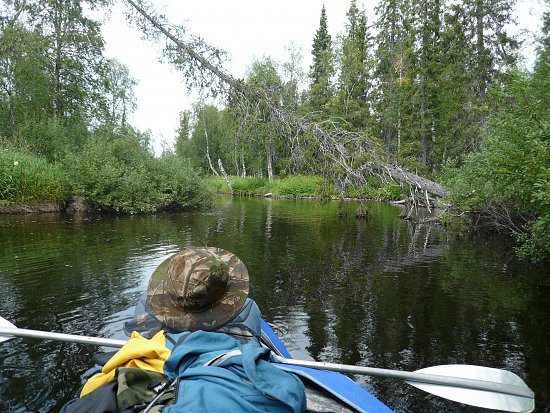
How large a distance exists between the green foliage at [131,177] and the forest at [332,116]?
0.24ft

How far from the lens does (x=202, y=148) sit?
48.2 meters

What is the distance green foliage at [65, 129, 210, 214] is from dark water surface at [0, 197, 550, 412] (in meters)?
4.25

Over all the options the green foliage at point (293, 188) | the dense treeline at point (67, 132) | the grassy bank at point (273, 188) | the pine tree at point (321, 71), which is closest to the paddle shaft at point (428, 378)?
the dense treeline at point (67, 132)

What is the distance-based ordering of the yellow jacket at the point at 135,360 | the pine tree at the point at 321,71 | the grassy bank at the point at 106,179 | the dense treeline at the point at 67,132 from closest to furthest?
the yellow jacket at the point at 135,360, the grassy bank at the point at 106,179, the dense treeline at the point at 67,132, the pine tree at the point at 321,71

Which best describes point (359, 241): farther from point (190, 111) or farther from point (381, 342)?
point (190, 111)

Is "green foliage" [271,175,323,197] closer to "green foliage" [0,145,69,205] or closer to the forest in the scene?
the forest

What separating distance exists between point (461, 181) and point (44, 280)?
11107 millimetres

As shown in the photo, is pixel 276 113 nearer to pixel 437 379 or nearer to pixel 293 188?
pixel 437 379

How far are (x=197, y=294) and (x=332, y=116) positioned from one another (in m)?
11.6

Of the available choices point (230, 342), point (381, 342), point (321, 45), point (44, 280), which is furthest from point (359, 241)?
point (321, 45)

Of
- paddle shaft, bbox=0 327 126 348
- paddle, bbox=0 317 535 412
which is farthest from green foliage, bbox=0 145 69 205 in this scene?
paddle, bbox=0 317 535 412

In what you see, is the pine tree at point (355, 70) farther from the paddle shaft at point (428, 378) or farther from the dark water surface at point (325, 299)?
the paddle shaft at point (428, 378)

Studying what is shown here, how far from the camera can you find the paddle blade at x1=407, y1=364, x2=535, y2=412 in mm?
2566

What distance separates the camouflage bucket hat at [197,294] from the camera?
88.6 inches
